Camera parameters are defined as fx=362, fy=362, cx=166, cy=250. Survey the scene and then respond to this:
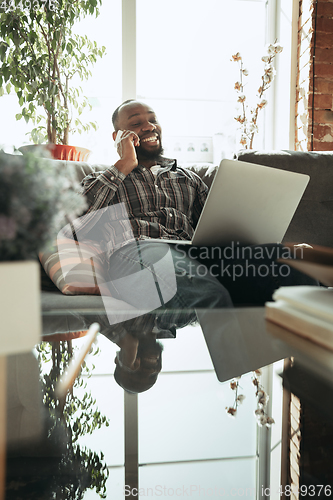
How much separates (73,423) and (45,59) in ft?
7.02

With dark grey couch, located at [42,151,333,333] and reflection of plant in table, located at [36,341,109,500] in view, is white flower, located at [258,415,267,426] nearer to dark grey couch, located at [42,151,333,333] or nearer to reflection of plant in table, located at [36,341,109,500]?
reflection of plant in table, located at [36,341,109,500]

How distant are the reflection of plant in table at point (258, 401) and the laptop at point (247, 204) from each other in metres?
0.68

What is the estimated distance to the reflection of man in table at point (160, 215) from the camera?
37.8 inches

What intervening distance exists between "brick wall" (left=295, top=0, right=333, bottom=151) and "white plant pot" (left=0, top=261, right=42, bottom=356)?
2.39 metres

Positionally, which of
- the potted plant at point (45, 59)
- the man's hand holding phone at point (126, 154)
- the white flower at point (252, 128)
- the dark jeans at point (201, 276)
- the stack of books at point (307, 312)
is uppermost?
the potted plant at point (45, 59)

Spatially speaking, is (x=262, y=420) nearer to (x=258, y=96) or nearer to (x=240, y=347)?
(x=240, y=347)

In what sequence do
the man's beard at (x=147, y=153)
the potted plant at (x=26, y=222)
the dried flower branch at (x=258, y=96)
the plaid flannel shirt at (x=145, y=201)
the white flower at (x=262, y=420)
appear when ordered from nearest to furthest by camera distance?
the potted plant at (x=26, y=222) → the white flower at (x=262, y=420) → the plaid flannel shirt at (x=145, y=201) → the man's beard at (x=147, y=153) → the dried flower branch at (x=258, y=96)

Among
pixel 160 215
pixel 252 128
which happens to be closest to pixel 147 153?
pixel 160 215

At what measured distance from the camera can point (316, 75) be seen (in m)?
2.26

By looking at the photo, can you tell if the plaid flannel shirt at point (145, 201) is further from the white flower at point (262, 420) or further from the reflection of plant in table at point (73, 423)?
the white flower at point (262, 420)

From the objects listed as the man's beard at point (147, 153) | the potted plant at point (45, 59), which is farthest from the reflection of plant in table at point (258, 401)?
the potted plant at point (45, 59)

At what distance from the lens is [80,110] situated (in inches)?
86.9

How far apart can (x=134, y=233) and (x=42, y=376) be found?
113cm

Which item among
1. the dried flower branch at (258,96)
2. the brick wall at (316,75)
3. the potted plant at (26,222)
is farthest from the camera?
the brick wall at (316,75)
